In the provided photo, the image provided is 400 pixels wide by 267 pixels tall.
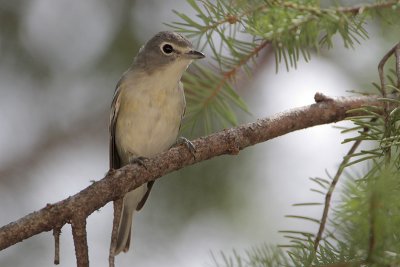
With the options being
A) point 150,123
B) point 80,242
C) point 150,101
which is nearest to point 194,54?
point 150,101

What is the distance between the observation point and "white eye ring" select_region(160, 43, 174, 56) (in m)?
3.85

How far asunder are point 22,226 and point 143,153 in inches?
78.1

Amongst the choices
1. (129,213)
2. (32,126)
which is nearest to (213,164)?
(129,213)

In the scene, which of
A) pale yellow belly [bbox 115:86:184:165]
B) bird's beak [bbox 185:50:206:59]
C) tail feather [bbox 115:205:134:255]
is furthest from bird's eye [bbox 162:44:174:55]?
tail feather [bbox 115:205:134:255]

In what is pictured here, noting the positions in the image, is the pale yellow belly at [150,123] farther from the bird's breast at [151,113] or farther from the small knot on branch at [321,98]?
the small knot on branch at [321,98]

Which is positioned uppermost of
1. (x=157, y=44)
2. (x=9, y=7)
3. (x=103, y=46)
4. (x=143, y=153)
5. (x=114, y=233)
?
(x=9, y=7)

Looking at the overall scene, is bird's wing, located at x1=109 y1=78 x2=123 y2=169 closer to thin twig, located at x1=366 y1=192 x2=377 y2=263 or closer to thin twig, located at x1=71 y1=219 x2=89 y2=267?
thin twig, located at x1=71 y1=219 x2=89 y2=267

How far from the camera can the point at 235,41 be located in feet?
8.20

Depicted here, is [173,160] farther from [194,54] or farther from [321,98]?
[194,54]

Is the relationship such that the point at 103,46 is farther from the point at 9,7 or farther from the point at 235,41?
the point at 235,41

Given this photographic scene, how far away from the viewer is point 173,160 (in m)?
2.48

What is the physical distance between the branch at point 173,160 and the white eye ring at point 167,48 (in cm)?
145

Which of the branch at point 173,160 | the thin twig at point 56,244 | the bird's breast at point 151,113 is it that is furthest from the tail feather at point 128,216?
the thin twig at point 56,244

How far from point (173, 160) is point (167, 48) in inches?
60.9
